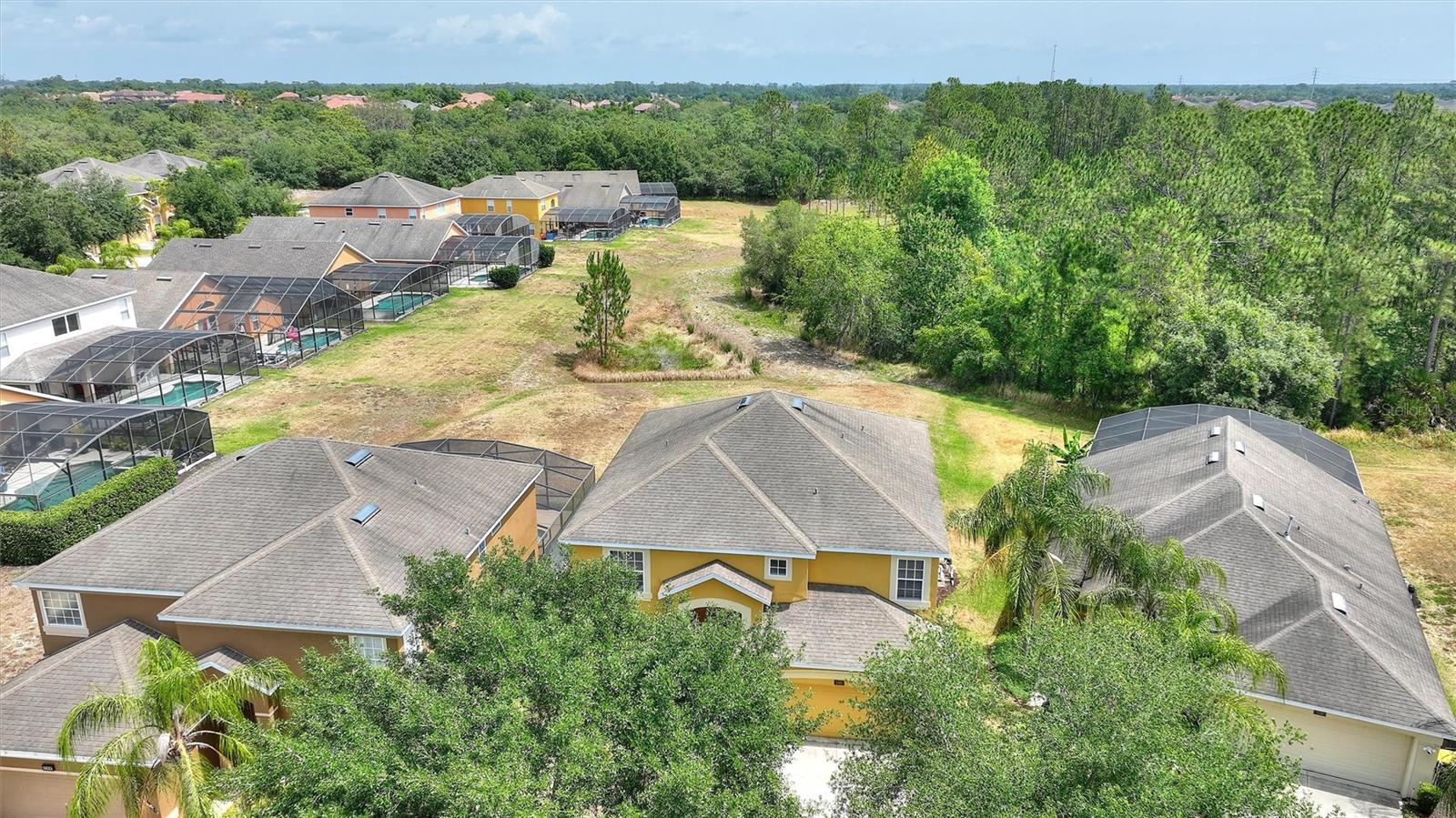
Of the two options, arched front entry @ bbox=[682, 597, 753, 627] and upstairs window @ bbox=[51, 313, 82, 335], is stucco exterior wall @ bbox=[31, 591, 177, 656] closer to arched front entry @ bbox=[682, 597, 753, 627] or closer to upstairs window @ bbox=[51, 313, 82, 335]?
arched front entry @ bbox=[682, 597, 753, 627]

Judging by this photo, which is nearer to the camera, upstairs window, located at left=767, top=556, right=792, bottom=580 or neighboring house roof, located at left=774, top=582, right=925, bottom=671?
neighboring house roof, located at left=774, top=582, right=925, bottom=671

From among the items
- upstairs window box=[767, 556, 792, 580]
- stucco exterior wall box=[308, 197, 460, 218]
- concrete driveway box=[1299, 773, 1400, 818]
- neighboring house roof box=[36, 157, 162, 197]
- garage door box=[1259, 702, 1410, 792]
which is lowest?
concrete driveway box=[1299, 773, 1400, 818]

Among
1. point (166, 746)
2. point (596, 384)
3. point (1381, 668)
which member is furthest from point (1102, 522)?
point (596, 384)

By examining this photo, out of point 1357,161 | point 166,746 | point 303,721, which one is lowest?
point 166,746

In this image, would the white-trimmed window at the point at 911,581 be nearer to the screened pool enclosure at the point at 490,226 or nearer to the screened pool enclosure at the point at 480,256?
the screened pool enclosure at the point at 480,256

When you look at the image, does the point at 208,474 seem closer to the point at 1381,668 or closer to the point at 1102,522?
the point at 1102,522

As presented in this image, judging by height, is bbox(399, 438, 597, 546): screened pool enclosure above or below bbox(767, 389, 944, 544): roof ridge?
below

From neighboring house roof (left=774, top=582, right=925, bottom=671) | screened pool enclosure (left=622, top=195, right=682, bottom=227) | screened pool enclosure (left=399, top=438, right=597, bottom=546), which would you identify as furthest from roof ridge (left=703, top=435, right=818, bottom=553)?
screened pool enclosure (left=622, top=195, right=682, bottom=227)
